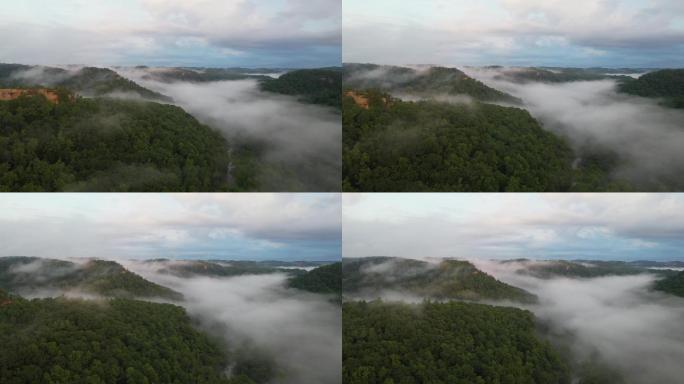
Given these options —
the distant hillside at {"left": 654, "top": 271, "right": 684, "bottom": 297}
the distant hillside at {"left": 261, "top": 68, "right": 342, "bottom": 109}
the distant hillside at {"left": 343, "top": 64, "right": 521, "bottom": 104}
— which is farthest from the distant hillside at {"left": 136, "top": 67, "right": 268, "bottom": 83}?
the distant hillside at {"left": 654, "top": 271, "right": 684, "bottom": 297}

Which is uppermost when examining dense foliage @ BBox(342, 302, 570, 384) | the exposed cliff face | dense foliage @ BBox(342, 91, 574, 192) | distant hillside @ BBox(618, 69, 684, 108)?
distant hillside @ BBox(618, 69, 684, 108)

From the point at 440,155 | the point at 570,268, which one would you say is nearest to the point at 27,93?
the point at 440,155

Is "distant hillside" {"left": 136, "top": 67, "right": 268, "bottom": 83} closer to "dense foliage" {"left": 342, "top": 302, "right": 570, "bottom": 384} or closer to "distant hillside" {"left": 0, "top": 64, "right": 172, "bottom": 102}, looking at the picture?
"distant hillside" {"left": 0, "top": 64, "right": 172, "bottom": 102}

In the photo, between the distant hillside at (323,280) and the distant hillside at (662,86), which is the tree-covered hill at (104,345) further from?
the distant hillside at (662,86)

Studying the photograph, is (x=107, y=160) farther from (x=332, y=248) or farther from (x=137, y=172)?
(x=332, y=248)

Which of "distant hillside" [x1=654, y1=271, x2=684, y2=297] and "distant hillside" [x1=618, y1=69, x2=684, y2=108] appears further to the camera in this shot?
"distant hillside" [x1=618, y1=69, x2=684, y2=108]

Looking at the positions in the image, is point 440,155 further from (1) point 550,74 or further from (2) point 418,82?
(1) point 550,74

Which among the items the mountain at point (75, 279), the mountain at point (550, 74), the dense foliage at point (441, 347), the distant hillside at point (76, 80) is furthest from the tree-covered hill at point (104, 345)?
the mountain at point (550, 74)
